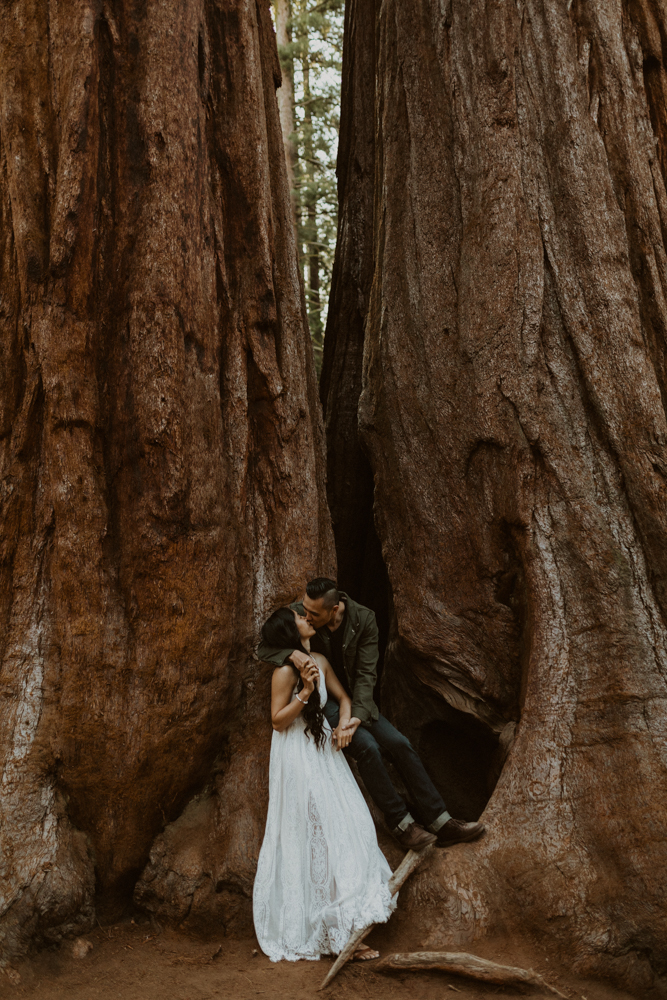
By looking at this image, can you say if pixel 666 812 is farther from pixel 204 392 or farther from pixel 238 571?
pixel 204 392

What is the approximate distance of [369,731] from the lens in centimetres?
392

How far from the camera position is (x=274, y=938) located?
348cm

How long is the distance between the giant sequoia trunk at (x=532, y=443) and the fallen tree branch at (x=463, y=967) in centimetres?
13

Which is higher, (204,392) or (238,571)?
(204,392)

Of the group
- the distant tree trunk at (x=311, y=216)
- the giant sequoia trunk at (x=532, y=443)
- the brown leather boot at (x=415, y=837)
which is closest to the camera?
the giant sequoia trunk at (x=532, y=443)

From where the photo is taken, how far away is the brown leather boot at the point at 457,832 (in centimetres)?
368

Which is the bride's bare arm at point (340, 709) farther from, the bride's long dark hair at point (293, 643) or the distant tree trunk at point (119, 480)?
the distant tree trunk at point (119, 480)

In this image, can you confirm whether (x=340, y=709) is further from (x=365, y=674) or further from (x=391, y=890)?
(x=391, y=890)

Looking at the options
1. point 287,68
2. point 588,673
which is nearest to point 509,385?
point 588,673

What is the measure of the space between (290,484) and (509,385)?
1407 mm

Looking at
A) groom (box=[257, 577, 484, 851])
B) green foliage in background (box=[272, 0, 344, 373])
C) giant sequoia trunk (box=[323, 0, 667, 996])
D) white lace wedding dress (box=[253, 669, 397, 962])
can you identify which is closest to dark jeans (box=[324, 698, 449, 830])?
groom (box=[257, 577, 484, 851])

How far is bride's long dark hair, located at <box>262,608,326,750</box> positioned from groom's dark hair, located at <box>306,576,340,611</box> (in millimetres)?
145

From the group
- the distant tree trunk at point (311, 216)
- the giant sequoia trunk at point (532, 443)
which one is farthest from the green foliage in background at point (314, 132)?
the giant sequoia trunk at point (532, 443)

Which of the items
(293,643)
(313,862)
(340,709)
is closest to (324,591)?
(293,643)
